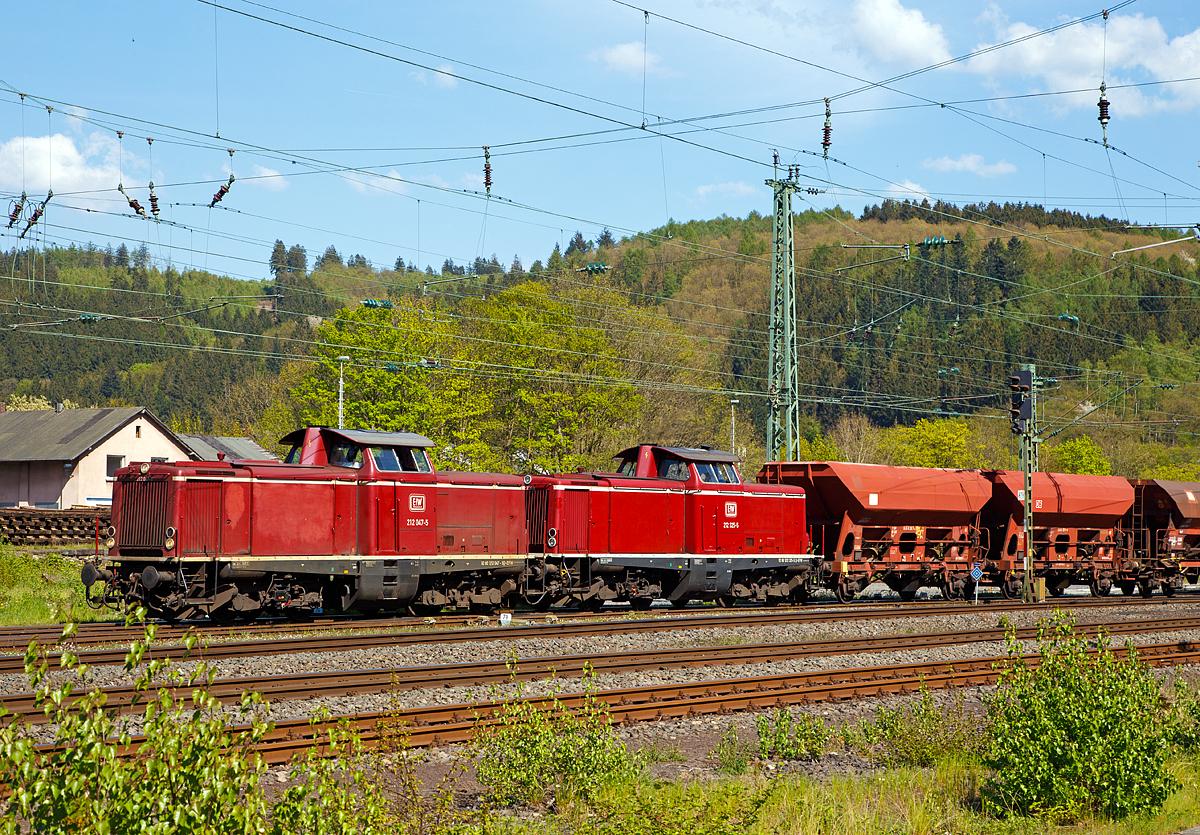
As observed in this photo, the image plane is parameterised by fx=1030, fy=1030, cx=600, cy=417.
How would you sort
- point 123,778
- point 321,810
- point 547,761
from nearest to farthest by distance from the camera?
1. point 123,778
2. point 321,810
3. point 547,761

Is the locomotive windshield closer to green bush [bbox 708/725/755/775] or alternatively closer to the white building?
green bush [bbox 708/725/755/775]

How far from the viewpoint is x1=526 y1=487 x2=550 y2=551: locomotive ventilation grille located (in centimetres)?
2573

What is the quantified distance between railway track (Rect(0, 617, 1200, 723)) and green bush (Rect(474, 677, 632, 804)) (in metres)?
0.71

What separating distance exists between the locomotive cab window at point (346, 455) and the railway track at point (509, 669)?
8145 mm

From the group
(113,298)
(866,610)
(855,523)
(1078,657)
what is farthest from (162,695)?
(113,298)

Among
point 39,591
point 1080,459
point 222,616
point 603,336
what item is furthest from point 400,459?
point 1080,459

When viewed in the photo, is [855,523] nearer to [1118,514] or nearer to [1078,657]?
[1118,514]

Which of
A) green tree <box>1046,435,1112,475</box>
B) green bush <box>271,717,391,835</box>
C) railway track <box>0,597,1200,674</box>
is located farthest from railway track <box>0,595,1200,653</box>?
green tree <box>1046,435,1112,475</box>

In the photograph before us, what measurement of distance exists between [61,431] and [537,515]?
4952cm

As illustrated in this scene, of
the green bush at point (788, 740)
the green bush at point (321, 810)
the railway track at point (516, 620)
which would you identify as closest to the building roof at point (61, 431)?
the railway track at point (516, 620)

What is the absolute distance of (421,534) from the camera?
23.6 m

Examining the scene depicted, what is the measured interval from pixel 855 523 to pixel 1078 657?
21.2 meters

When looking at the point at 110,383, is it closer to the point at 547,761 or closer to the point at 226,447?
the point at 226,447

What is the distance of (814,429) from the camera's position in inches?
5064
